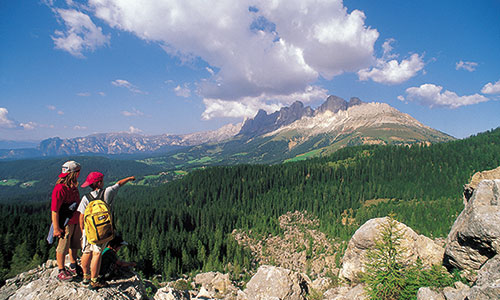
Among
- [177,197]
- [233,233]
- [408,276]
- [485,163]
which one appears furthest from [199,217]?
[485,163]

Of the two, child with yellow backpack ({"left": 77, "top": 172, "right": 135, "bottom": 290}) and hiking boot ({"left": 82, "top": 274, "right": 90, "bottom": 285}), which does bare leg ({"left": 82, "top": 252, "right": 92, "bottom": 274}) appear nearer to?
child with yellow backpack ({"left": 77, "top": 172, "right": 135, "bottom": 290})

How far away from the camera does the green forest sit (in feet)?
212

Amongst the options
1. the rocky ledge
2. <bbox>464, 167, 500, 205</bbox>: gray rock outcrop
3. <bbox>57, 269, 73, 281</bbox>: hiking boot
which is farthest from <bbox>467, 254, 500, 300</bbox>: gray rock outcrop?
<bbox>57, 269, 73, 281</bbox>: hiking boot

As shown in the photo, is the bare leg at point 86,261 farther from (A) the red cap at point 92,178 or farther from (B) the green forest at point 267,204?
(B) the green forest at point 267,204

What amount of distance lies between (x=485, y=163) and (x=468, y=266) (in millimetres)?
150933

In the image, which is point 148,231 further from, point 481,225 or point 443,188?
point 443,188

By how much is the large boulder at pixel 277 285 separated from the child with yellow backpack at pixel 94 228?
16447mm

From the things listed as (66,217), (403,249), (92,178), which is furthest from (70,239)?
(403,249)

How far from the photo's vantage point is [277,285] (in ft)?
67.3

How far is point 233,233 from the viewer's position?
277ft

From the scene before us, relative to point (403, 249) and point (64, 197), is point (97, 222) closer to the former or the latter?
point (64, 197)

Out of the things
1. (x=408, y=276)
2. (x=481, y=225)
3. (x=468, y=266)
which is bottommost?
(x=408, y=276)

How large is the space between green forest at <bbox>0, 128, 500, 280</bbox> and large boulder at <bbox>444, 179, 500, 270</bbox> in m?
54.1

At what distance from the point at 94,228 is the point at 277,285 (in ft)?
60.9
